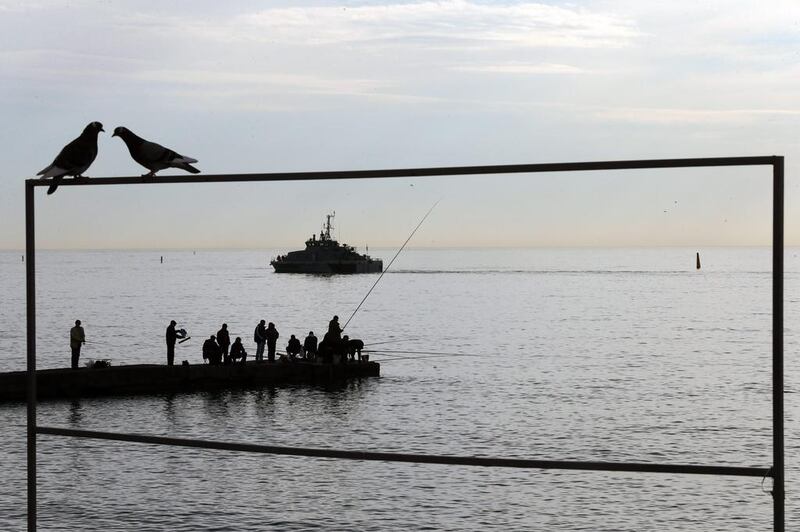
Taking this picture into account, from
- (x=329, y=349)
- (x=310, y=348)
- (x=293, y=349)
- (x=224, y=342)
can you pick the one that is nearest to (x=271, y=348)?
(x=293, y=349)

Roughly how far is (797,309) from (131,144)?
491 ft

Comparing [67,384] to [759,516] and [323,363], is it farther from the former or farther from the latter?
[759,516]

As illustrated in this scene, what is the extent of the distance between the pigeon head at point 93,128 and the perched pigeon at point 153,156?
0.16m

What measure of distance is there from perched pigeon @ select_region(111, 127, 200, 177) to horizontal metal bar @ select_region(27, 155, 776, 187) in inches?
11.7

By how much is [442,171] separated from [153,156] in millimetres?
2350

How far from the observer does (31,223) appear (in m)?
7.11

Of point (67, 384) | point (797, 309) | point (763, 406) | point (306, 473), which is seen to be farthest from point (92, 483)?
point (797, 309)

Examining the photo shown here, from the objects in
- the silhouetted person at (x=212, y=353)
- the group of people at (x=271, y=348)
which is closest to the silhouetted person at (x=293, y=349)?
the group of people at (x=271, y=348)

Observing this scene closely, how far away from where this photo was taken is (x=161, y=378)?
42.0 metres

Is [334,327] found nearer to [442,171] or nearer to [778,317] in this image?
[442,171]

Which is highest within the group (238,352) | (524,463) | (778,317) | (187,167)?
(187,167)

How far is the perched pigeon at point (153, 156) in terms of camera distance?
704cm

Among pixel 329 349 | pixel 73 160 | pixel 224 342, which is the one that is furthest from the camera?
pixel 329 349

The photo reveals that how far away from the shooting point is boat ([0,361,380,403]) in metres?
39.2
